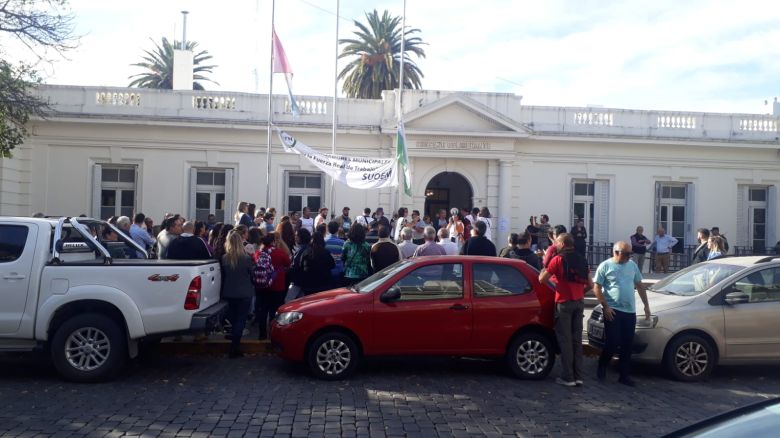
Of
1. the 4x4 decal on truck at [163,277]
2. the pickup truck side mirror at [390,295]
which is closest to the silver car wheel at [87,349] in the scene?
the 4x4 decal on truck at [163,277]

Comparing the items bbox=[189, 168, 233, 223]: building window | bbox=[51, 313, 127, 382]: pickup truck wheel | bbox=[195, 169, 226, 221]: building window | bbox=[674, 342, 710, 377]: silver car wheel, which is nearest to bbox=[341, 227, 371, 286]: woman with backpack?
bbox=[51, 313, 127, 382]: pickup truck wheel

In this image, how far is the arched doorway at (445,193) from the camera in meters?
27.4

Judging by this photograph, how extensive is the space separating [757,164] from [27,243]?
24.6m

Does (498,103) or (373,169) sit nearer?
(373,169)

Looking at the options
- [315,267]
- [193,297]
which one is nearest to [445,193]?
[315,267]

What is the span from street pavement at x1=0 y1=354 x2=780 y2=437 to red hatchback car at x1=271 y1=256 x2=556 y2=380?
0.36 meters

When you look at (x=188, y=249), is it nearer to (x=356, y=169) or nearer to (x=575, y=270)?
(x=575, y=270)

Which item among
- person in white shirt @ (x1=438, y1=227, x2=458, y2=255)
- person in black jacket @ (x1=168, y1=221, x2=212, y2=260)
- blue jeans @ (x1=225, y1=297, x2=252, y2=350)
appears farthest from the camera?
person in white shirt @ (x1=438, y1=227, x2=458, y2=255)

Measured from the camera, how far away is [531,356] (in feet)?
29.8

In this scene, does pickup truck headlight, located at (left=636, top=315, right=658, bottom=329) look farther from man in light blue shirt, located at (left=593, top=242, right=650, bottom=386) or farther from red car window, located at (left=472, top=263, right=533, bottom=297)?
red car window, located at (left=472, top=263, right=533, bottom=297)

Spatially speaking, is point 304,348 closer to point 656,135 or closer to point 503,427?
point 503,427

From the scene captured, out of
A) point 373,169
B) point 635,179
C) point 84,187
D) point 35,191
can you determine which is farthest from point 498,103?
point 35,191

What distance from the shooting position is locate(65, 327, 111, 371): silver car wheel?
8.38 m

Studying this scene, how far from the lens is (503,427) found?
23.2 feet
